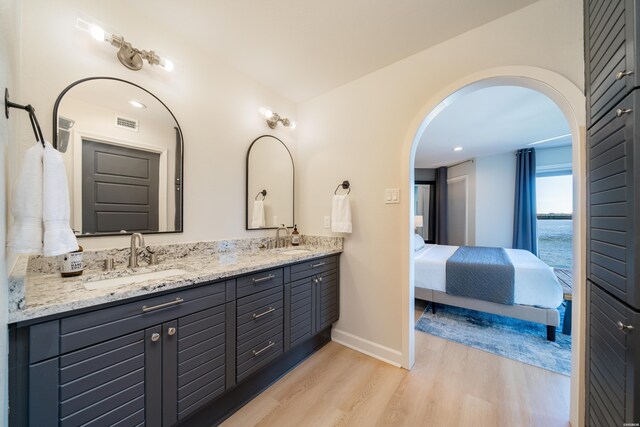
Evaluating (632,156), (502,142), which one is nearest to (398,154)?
(632,156)

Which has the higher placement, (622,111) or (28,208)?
(622,111)

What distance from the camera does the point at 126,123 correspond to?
142 centimetres

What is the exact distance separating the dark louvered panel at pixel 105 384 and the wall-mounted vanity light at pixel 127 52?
1525 millimetres

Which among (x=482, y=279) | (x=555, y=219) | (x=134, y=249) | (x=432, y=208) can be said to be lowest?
(x=482, y=279)

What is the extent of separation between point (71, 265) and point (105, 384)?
2.01 feet

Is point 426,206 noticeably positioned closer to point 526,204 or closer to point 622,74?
point 526,204

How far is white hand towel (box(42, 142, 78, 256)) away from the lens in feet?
2.59

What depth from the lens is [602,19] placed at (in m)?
0.96

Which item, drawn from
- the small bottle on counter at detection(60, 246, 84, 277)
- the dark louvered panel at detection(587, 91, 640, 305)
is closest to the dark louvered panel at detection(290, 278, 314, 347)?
the small bottle on counter at detection(60, 246, 84, 277)

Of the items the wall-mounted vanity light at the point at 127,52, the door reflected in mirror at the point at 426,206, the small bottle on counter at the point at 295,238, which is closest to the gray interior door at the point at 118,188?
the wall-mounted vanity light at the point at 127,52

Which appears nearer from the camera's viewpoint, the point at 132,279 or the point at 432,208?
the point at 132,279

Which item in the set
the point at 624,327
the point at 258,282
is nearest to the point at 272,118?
the point at 258,282

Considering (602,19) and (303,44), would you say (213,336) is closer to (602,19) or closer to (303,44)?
(303,44)

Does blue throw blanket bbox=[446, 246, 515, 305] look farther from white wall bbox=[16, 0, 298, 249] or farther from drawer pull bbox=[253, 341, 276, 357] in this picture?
white wall bbox=[16, 0, 298, 249]
